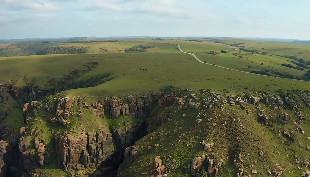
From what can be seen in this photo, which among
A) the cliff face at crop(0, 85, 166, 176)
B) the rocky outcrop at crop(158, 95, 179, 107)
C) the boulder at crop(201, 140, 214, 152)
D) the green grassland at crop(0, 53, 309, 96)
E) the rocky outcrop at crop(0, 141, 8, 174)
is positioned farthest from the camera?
the green grassland at crop(0, 53, 309, 96)

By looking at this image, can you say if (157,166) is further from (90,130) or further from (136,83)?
(136,83)

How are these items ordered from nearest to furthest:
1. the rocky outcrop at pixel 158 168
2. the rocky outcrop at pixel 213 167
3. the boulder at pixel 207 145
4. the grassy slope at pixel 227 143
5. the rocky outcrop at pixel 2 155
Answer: the rocky outcrop at pixel 213 167
the rocky outcrop at pixel 158 168
the grassy slope at pixel 227 143
the boulder at pixel 207 145
the rocky outcrop at pixel 2 155

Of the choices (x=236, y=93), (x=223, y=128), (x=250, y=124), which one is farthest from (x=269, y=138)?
(x=236, y=93)

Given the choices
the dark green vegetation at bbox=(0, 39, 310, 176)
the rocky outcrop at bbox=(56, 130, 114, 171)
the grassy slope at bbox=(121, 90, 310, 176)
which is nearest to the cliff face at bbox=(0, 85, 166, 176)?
the rocky outcrop at bbox=(56, 130, 114, 171)

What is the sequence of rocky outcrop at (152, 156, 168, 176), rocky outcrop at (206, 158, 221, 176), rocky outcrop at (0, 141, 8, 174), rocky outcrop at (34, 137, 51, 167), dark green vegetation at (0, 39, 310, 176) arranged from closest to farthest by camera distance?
rocky outcrop at (206, 158, 221, 176), rocky outcrop at (152, 156, 168, 176), dark green vegetation at (0, 39, 310, 176), rocky outcrop at (34, 137, 51, 167), rocky outcrop at (0, 141, 8, 174)

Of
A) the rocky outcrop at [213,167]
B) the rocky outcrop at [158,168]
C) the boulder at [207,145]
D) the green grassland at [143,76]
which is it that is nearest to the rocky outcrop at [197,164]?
the rocky outcrop at [213,167]

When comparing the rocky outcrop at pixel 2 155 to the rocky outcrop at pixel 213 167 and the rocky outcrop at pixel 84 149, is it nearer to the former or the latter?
the rocky outcrop at pixel 84 149

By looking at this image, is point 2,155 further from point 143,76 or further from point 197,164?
point 197,164

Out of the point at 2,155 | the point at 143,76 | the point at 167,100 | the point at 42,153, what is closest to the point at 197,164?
the point at 167,100

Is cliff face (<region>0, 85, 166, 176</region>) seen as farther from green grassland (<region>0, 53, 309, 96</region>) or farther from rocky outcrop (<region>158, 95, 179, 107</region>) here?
green grassland (<region>0, 53, 309, 96</region>)
